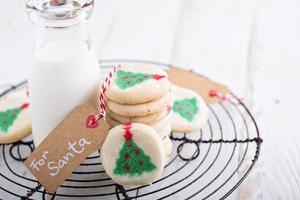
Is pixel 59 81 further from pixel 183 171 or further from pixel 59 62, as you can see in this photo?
pixel 183 171

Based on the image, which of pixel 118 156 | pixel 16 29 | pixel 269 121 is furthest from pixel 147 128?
pixel 16 29

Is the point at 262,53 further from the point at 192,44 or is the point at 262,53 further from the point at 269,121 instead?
the point at 269,121

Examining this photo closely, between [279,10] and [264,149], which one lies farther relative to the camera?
[279,10]

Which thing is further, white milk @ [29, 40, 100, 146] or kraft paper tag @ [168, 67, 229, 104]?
kraft paper tag @ [168, 67, 229, 104]

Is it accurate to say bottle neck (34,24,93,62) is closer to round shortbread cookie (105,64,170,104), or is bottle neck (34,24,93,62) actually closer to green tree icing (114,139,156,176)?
round shortbread cookie (105,64,170,104)

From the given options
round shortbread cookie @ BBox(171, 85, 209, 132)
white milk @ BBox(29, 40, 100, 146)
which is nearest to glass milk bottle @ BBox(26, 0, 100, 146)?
white milk @ BBox(29, 40, 100, 146)

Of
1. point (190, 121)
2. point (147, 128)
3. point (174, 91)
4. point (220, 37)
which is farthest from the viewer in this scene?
point (220, 37)

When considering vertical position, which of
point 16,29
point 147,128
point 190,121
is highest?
point 147,128
